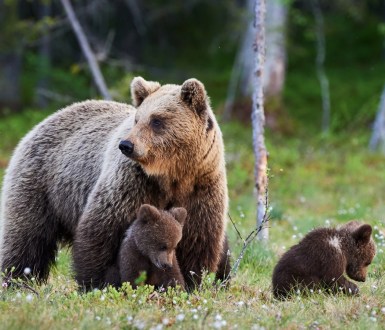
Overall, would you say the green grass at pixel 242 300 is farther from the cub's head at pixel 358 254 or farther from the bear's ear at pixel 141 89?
the bear's ear at pixel 141 89

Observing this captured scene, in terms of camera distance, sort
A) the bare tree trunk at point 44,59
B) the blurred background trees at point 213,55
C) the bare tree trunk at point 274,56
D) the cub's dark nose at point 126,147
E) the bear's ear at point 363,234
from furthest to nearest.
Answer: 1. the bare tree trunk at point 44,59
2. the blurred background trees at point 213,55
3. the bare tree trunk at point 274,56
4. the bear's ear at point 363,234
5. the cub's dark nose at point 126,147

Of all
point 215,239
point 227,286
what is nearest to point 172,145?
point 215,239

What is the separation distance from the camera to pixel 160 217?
20.8ft

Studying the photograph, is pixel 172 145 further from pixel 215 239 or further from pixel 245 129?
pixel 245 129

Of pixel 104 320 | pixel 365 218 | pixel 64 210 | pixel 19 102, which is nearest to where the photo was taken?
pixel 104 320

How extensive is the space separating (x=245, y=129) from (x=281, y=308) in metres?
18.6

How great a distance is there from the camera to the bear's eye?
6.64 m

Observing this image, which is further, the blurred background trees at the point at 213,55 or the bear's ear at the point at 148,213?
the blurred background trees at the point at 213,55

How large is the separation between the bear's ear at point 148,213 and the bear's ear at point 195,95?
0.99 metres

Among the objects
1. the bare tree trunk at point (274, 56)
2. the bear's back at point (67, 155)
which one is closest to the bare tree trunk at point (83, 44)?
the bear's back at point (67, 155)

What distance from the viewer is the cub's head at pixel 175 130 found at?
6574mm

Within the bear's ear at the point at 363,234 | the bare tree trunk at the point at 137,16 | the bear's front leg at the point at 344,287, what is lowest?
the bear's front leg at the point at 344,287

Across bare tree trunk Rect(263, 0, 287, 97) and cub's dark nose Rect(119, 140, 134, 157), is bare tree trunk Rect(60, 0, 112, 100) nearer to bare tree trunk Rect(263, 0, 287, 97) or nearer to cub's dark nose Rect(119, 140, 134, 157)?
cub's dark nose Rect(119, 140, 134, 157)

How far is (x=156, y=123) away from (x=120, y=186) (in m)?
0.60
